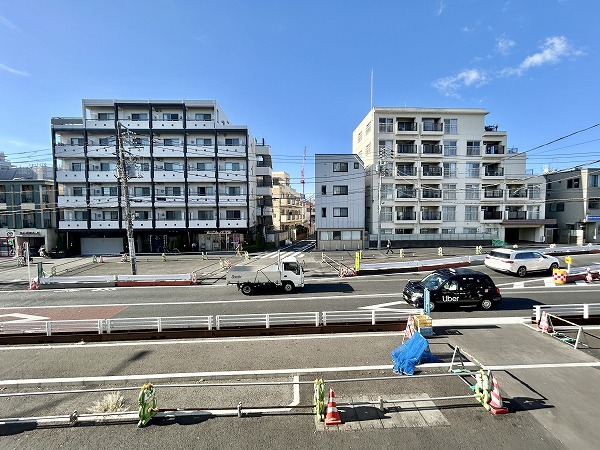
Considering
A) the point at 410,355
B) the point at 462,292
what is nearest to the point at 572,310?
the point at 462,292

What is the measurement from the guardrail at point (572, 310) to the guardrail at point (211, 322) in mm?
4357

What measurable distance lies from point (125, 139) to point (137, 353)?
1906 centimetres

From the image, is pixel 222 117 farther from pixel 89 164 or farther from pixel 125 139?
pixel 125 139

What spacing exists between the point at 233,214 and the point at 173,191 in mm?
9209

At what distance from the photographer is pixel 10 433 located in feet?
17.1

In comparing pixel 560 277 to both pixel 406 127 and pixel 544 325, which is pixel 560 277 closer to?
pixel 544 325

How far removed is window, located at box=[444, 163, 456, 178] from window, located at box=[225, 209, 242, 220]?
30.5 metres

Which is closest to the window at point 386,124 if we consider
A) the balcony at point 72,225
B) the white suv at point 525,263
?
the white suv at point 525,263

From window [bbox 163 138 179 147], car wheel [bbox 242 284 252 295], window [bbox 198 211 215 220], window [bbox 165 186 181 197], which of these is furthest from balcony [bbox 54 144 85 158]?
car wheel [bbox 242 284 252 295]

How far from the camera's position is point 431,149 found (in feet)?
129

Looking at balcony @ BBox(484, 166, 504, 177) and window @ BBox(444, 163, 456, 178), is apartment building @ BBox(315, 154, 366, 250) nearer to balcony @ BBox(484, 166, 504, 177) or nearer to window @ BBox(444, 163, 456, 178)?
window @ BBox(444, 163, 456, 178)

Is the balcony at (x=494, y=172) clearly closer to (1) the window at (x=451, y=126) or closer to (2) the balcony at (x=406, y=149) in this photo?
(1) the window at (x=451, y=126)

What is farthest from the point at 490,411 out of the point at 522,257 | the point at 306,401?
the point at 522,257

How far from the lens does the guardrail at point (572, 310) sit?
10.1m
